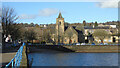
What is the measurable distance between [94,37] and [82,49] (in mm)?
27829

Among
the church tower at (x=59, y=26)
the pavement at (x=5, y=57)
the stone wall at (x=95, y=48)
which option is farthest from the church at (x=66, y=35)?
the pavement at (x=5, y=57)

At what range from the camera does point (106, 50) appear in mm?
63875

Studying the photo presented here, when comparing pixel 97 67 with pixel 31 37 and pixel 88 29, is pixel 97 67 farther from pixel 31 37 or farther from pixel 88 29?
pixel 88 29

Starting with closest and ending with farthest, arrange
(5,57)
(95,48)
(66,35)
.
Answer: (5,57) → (95,48) → (66,35)

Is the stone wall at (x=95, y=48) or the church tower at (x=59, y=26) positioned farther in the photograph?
the church tower at (x=59, y=26)

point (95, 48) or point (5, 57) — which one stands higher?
point (5, 57)

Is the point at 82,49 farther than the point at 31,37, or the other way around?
the point at 31,37

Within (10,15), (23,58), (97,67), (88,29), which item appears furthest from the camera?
(88,29)

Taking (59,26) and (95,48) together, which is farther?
(59,26)

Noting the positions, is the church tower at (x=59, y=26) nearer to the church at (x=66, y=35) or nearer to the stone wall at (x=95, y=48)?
the church at (x=66, y=35)

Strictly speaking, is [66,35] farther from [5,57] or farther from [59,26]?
[5,57]

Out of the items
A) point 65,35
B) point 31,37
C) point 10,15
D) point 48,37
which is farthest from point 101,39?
point 10,15

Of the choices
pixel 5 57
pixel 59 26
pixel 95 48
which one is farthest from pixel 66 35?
pixel 5 57

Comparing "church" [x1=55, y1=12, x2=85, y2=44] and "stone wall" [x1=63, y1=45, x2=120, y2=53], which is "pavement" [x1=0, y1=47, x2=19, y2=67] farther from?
"church" [x1=55, y1=12, x2=85, y2=44]
